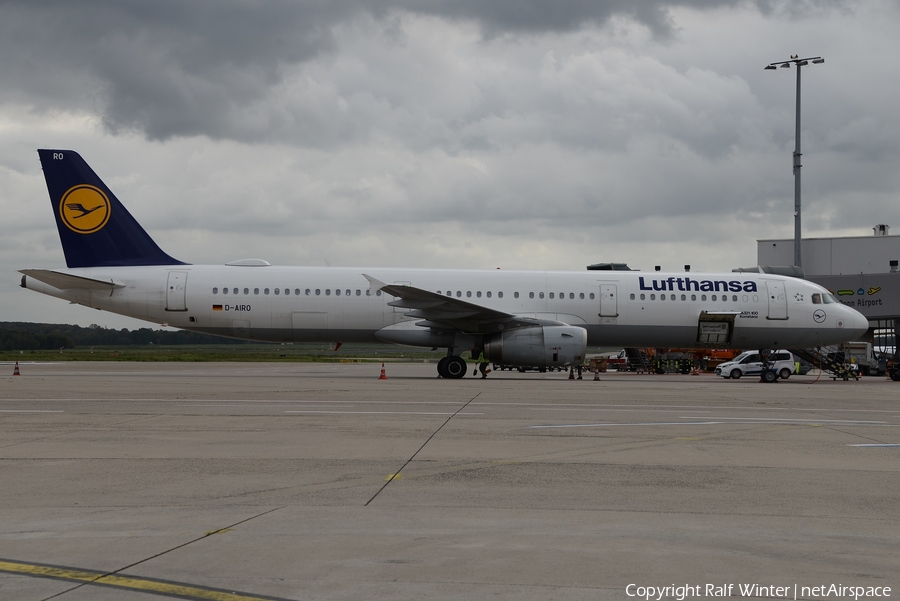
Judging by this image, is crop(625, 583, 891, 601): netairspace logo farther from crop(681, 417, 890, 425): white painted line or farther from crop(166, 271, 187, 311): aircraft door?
crop(166, 271, 187, 311): aircraft door

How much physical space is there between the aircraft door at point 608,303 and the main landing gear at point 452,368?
495cm

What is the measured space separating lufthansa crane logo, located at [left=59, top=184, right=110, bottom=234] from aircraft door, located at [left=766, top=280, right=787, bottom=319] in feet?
73.2

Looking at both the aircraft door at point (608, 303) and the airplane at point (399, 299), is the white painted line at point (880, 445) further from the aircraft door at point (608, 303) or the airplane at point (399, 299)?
the aircraft door at point (608, 303)

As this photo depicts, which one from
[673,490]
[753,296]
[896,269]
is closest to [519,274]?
[753,296]

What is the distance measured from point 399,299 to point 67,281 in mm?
10700

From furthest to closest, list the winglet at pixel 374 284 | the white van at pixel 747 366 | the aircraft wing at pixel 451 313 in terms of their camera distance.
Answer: the white van at pixel 747 366 < the aircraft wing at pixel 451 313 < the winglet at pixel 374 284

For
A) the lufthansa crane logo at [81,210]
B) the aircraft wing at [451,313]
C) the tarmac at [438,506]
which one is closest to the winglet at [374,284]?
the aircraft wing at [451,313]

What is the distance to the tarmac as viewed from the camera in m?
4.66

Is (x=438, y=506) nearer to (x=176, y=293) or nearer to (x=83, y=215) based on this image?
(x=176, y=293)

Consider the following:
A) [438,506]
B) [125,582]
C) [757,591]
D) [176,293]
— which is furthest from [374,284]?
[757,591]

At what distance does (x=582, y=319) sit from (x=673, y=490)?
1928 cm

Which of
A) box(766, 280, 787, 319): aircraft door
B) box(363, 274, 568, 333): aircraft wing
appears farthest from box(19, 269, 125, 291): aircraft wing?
box(766, 280, 787, 319): aircraft door

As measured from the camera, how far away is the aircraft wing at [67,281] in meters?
25.7

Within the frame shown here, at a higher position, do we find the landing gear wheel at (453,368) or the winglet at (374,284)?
the winglet at (374,284)
